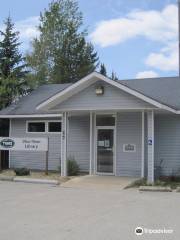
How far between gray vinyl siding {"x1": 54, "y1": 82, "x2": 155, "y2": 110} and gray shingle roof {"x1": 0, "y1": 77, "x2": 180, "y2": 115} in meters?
1.51

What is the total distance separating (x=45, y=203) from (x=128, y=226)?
398cm

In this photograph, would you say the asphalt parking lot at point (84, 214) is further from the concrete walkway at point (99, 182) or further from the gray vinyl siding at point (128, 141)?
the gray vinyl siding at point (128, 141)

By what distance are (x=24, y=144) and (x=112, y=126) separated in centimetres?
426

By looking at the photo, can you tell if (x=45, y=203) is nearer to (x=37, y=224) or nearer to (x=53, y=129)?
(x=37, y=224)

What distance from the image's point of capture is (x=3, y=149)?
75.8 feet

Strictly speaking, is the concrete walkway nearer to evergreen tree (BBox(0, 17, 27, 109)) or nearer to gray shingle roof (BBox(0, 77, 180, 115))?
gray shingle roof (BBox(0, 77, 180, 115))

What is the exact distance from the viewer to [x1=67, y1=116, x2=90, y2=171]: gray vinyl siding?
2247cm

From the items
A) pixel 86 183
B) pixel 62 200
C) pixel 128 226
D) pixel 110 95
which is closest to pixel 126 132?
pixel 110 95

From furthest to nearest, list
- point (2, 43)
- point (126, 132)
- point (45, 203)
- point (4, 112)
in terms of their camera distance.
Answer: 1. point (2, 43)
2. point (4, 112)
3. point (126, 132)
4. point (45, 203)

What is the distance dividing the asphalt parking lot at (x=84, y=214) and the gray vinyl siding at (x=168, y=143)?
14.8 feet

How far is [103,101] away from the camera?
779 inches

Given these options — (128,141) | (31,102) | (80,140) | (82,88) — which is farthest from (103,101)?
(31,102)

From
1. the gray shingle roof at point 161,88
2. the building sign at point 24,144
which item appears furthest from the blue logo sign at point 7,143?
the gray shingle roof at point 161,88

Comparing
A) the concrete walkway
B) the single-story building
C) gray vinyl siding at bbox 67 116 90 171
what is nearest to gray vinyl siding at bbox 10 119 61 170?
the single-story building
